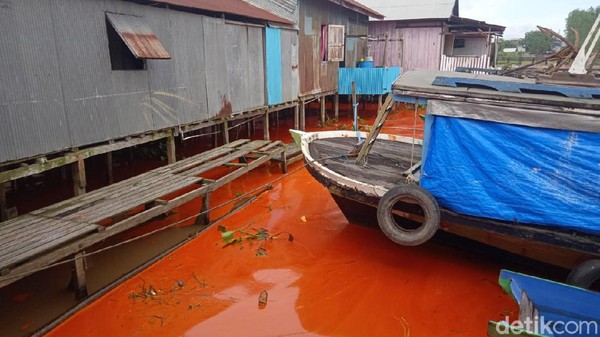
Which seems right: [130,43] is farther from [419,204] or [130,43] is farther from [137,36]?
[419,204]

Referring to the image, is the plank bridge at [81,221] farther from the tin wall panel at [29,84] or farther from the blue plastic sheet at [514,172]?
the blue plastic sheet at [514,172]

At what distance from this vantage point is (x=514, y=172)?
571 cm

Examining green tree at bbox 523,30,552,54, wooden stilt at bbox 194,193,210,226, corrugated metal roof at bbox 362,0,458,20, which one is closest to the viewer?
wooden stilt at bbox 194,193,210,226

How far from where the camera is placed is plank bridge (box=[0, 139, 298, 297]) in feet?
16.5

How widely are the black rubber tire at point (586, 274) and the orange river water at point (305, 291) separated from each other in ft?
3.09

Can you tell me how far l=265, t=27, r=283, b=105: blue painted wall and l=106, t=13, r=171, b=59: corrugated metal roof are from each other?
16.7 feet

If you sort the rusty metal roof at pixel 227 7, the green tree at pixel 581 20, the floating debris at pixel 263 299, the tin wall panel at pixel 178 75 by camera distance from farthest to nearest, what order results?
1. the green tree at pixel 581 20
2. the rusty metal roof at pixel 227 7
3. the tin wall panel at pixel 178 75
4. the floating debris at pixel 263 299

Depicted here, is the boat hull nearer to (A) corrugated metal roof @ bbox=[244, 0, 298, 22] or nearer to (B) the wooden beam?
(B) the wooden beam

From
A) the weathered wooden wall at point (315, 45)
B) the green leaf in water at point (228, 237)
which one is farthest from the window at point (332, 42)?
the green leaf in water at point (228, 237)

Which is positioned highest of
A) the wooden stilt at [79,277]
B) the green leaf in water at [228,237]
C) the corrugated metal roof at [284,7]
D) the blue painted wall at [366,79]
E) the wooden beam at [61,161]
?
the corrugated metal roof at [284,7]

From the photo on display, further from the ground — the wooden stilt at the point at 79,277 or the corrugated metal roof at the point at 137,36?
the corrugated metal roof at the point at 137,36

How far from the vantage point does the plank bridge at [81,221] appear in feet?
16.5

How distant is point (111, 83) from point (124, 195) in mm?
2110

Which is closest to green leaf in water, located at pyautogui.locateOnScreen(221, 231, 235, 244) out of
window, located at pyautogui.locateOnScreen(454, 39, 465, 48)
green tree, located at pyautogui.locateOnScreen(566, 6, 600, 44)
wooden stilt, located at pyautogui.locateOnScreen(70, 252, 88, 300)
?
wooden stilt, located at pyautogui.locateOnScreen(70, 252, 88, 300)
